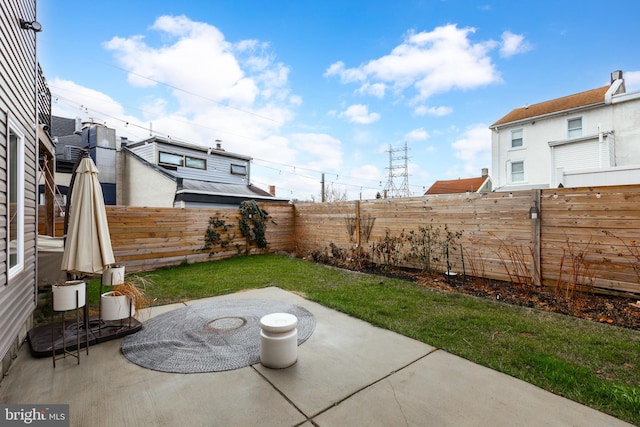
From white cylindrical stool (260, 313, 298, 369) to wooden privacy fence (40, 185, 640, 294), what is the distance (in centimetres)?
436

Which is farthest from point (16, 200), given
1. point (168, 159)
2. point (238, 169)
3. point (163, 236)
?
point (238, 169)

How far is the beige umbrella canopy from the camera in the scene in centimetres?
296

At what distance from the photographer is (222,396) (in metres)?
2.05

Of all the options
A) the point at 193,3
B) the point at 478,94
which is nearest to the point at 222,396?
the point at 193,3

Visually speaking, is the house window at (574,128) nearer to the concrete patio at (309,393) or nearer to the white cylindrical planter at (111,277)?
the concrete patio at (309,393)

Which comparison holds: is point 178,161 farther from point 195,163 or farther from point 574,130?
point 574,130

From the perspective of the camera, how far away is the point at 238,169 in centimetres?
1561

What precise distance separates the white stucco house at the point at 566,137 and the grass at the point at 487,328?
10557 mm

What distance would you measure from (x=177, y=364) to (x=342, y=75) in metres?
10.4

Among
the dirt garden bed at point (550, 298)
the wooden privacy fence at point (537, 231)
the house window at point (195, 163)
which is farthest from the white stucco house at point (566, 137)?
the house window at point (195, 163)

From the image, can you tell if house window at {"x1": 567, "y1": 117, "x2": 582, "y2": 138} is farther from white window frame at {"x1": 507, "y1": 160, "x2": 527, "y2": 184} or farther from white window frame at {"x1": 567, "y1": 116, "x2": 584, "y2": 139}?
white window frame at {"x1": 507, "y1": 160, "x2": 527, "y2": 184}

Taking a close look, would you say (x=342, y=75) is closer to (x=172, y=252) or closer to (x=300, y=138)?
Answer: (x=300, y=138)

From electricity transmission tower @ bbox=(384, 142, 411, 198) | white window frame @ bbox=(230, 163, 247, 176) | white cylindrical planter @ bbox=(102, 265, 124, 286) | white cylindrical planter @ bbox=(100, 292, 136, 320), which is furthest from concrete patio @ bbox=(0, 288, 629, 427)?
electricity transmission tower @ bbox=(384, 142, 411, 198)

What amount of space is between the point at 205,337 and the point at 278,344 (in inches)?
43.8
